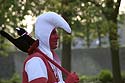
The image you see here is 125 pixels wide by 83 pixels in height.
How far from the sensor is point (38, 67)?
3.78 metres

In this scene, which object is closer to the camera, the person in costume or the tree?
the person in costume

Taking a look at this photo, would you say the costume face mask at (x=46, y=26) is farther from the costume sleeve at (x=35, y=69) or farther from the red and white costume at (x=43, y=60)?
the costume sleeve at (x=35, y=69)

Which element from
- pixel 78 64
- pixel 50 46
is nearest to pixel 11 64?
pixel 78 64

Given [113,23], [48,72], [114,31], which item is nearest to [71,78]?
[48,72]

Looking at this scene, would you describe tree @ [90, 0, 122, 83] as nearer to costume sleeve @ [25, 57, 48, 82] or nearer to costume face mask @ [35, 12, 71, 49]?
costume face mask @ [35, 12, 71, 49]

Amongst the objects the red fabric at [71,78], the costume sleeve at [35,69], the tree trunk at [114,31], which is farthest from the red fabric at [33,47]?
the tree trunk at [114,31]

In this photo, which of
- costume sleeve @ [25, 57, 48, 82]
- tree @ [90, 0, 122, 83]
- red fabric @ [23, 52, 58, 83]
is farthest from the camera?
tree @ [90, 0, 122, 83]

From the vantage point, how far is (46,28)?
403 centimetres

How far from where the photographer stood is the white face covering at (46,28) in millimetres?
4020

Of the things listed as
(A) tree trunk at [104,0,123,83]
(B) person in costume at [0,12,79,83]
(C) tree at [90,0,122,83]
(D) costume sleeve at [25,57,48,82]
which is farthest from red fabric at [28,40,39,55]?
(A) tree trunk at [104,0,123,83]

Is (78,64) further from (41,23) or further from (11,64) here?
(41,23)

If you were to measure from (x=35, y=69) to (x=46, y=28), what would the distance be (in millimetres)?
476

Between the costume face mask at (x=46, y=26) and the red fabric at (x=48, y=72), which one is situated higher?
the costume face mask at (x=46, y=26)

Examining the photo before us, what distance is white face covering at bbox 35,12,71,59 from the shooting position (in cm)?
402
